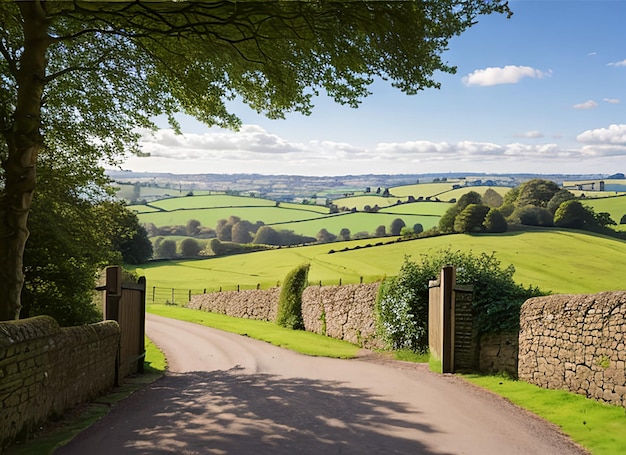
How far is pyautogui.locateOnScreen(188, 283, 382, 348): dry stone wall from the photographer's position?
20.8m

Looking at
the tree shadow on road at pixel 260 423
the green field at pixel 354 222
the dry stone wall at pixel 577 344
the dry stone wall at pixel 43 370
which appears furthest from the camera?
the green field at pixel 354 222

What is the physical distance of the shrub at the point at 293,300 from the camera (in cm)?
2747

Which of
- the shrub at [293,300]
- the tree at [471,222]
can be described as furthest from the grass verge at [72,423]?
the tree at [471,222]

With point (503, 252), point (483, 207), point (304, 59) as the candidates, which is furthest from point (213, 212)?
point (304, 59)

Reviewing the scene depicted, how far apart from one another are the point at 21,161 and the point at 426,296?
36.6 ft

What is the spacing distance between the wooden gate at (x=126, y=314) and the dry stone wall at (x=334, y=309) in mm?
8872

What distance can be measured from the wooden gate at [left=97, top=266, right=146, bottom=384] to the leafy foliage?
303 inches

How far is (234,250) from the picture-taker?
58.2 meters

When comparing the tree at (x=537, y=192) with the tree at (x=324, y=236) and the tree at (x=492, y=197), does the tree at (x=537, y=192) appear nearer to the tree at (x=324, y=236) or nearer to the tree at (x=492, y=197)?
the tree at (x=492, y=197)

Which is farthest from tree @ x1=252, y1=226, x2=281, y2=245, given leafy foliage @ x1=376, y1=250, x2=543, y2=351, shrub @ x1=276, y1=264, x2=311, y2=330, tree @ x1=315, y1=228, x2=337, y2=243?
leafy foliage @ x1=376, y1=250, x2=543, y2=351

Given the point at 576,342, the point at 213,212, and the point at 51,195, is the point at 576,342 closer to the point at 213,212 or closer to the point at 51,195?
the point at 51,195

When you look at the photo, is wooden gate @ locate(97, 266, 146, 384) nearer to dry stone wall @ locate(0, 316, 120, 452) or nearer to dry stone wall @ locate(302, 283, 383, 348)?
dry stone wall @ locate(0, 316, 120, 452)

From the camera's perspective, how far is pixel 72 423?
7.93m

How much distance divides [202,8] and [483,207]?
36614 mm
